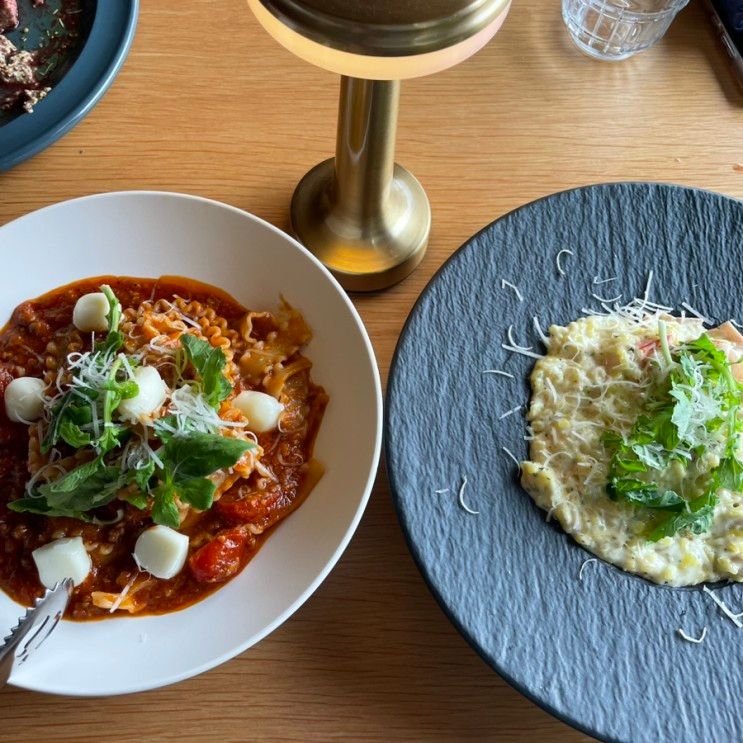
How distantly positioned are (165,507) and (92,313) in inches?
15.3

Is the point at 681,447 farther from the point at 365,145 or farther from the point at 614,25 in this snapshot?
the point at 614,25

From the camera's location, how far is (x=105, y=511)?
1.28 meters

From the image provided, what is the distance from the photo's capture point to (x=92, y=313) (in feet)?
4.53

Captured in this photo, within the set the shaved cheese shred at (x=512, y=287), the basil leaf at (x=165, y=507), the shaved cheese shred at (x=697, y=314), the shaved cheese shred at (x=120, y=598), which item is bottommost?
the shaved cheese shred at (x=120, y=598)

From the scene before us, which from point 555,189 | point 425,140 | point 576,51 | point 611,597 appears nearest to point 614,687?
point 611,597

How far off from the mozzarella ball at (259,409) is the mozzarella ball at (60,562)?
33cm

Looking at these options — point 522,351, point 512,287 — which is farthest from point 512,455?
point 512,287

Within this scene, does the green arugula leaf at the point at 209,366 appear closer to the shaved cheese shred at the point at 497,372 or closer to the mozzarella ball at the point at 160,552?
the mozzarella ball at the point at 160,552

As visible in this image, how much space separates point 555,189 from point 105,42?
1.01 metres

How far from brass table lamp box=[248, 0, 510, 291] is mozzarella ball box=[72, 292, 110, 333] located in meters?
0.44

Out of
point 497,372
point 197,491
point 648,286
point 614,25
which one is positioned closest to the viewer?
point 197,491

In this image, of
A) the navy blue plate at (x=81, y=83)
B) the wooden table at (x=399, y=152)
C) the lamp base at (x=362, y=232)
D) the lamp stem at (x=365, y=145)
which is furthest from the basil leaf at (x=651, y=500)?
the navy blue plate at (x=81, y=83)

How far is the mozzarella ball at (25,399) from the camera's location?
1.32 m

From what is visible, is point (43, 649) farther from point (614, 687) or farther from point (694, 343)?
point (694, 343)
